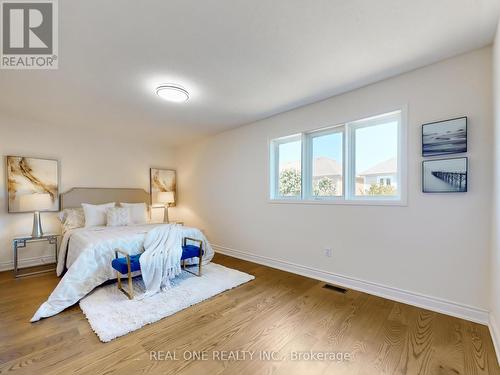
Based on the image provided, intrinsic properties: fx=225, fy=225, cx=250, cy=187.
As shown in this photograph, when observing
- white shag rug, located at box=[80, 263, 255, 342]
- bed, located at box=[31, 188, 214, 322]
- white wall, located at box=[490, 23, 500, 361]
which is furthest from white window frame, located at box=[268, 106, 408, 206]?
bed, located at box=[31, 188, 214, 322]

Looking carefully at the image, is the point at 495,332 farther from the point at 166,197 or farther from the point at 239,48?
the point at 166,197

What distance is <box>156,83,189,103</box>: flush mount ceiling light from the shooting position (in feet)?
8.77

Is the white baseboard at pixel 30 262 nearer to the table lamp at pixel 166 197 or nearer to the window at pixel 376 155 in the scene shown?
the table lamp at pixel 166 197

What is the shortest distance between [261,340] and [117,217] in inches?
131

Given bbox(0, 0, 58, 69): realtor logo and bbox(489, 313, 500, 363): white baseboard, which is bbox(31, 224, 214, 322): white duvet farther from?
bbox(489, 313, 500, 363): white baseboard

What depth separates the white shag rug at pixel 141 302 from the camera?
2002 mm

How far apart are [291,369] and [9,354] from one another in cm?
205

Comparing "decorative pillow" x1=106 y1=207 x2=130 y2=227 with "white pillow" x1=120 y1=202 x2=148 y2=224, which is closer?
"decorative pillow" x1=106 y1=207 x2=130 y2=227

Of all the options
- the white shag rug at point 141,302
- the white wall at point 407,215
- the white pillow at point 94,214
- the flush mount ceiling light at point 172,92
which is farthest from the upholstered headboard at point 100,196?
the flush mount ceiling light at point 172,92

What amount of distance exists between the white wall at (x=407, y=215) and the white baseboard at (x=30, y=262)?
11.1 feet

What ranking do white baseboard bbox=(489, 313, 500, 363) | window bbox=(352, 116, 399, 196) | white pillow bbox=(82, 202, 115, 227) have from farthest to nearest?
white pillow bbox=(82, 202, 115, 227) → window bbox=(352, 116, 399, 196) → white baseboard bbox=(489, 313, 500, 363)

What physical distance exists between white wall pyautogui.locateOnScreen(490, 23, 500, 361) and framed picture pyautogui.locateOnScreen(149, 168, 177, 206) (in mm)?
5214

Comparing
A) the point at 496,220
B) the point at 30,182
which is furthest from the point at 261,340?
the point at 30,182

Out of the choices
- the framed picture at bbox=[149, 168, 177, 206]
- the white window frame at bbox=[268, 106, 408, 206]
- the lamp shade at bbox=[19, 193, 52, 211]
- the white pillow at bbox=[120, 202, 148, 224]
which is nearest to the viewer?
the white window frame at bbox=[268, 106, 408, 206]
